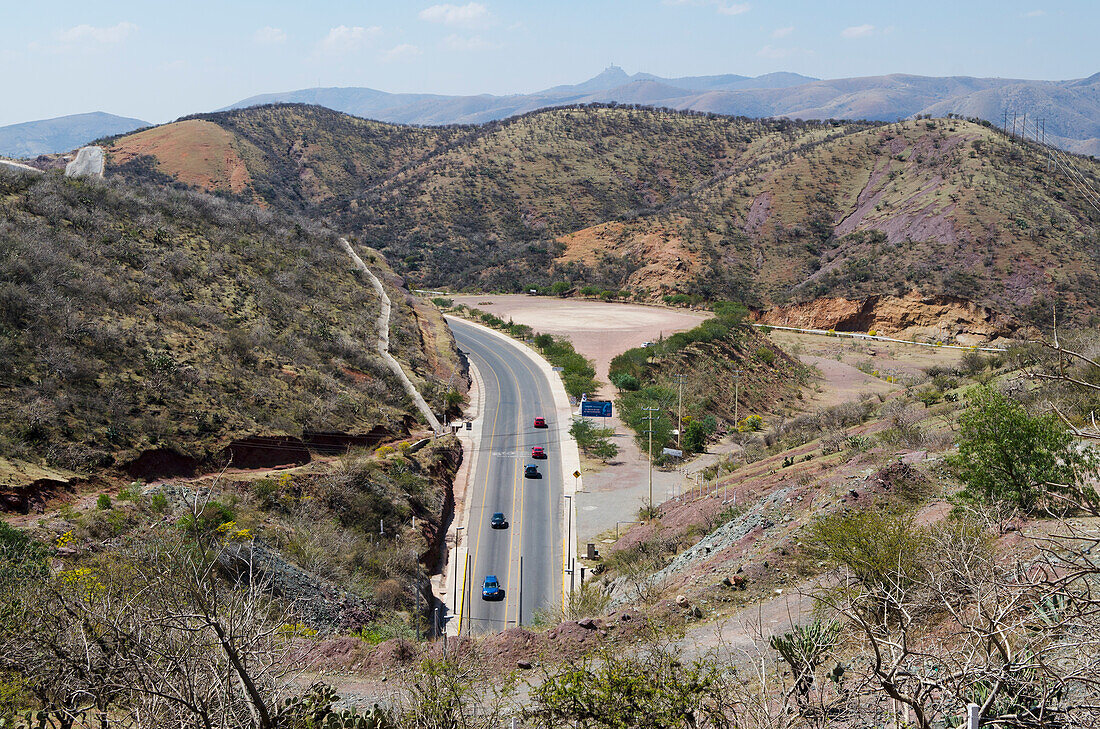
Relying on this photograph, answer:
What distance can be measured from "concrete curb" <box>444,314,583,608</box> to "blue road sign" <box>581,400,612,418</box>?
6.27 ft

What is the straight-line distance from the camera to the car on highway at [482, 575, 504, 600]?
1119 inches

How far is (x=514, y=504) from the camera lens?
3859 cm

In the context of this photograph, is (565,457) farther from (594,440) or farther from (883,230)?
(883,230)

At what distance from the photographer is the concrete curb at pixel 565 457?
3269 centimetres

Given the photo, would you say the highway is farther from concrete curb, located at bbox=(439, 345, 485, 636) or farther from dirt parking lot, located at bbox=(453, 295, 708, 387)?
dirt parking lot, located at bbox=(453, 295, 708, 387)

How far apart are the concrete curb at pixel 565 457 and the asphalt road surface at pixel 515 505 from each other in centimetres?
30

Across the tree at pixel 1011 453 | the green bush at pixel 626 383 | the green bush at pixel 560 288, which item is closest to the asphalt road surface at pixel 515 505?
the green bush at pixel 626 383

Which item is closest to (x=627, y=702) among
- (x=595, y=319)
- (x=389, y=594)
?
(x=389, y=594)

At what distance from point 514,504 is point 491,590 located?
10.3 metres

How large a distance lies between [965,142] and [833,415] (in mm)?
84024

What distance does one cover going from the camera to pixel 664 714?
382 inches

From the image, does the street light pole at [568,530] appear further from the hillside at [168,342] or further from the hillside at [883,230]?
the hillside at [883,230]

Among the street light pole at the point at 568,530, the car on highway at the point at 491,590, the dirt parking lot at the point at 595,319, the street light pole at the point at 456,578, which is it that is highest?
the dirt parking lot at the point at 595,319

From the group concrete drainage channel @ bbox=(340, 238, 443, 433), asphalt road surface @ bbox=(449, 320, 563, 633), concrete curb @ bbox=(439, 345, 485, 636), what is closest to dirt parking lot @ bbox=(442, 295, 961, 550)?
asphalt road surface @ bbox=(449, 320, 563, 633)
